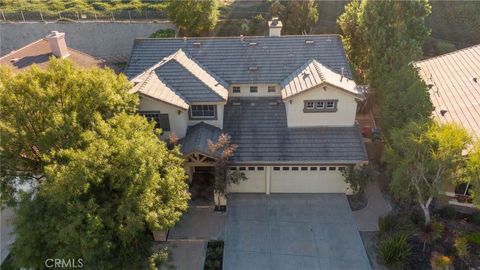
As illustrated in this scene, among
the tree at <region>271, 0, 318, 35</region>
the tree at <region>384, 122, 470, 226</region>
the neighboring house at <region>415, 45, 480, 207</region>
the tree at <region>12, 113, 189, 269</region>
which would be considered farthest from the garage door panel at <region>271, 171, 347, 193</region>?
the tree at <region>271, 0, 318, 35</region>

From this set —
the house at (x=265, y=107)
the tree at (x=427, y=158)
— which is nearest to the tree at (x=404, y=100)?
the tree at (x=427, y=158)

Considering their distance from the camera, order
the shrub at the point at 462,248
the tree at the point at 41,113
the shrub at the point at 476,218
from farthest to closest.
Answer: the shrub at the point at 476,218 → the shrub at the point at 462,248 → the tree at the point at 41,113

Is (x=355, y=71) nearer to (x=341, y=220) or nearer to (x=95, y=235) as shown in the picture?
(x=341, y=220)


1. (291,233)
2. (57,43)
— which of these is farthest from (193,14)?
(291,233)

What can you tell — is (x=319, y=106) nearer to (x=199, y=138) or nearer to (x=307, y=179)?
(x=307, y=179)

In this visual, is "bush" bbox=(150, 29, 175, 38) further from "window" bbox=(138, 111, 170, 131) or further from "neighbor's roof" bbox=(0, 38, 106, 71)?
"window" bbox=(138, 111, 170, 131)

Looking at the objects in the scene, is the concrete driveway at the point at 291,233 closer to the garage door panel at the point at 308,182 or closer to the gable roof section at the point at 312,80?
the garage door panel at the point at 308,182

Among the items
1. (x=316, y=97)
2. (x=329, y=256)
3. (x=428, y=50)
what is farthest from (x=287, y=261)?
(x=428, y=50)
